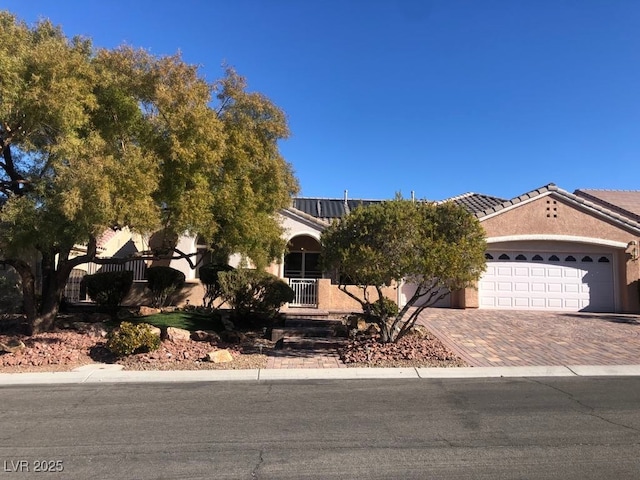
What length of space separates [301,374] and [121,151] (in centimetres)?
577

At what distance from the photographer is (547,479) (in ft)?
14.7

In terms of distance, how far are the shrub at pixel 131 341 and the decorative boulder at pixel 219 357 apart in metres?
1.35

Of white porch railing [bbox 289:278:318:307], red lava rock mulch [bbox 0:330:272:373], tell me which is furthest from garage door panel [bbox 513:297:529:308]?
red lava rock mulch [bbox 0:330:272:373]

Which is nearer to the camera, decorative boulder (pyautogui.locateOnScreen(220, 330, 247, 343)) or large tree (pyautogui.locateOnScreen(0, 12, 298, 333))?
large tree (pyautogui.locateOnScreen(0, 12, 298, 333))

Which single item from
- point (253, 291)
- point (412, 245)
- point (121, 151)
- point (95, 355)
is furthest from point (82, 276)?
point (412, 245)

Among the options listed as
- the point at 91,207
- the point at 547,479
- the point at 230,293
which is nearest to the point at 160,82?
the point at 91,207

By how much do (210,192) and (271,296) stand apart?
4.82m

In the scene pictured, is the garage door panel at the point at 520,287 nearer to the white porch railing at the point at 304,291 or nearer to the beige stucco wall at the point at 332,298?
the beige stucco wall at the point at 332,298

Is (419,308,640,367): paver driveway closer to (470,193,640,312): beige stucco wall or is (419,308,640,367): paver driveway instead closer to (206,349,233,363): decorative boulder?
(470,193,640,312): beige stucco wall

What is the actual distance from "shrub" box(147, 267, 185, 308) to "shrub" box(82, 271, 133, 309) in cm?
128

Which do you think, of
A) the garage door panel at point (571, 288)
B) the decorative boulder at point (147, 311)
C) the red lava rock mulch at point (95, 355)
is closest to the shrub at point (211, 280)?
the decorative boulder at point (147, 311)

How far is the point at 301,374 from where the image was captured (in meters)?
9.49

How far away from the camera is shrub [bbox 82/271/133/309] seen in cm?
1564

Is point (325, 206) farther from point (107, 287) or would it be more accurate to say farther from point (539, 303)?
point (107, 287)
